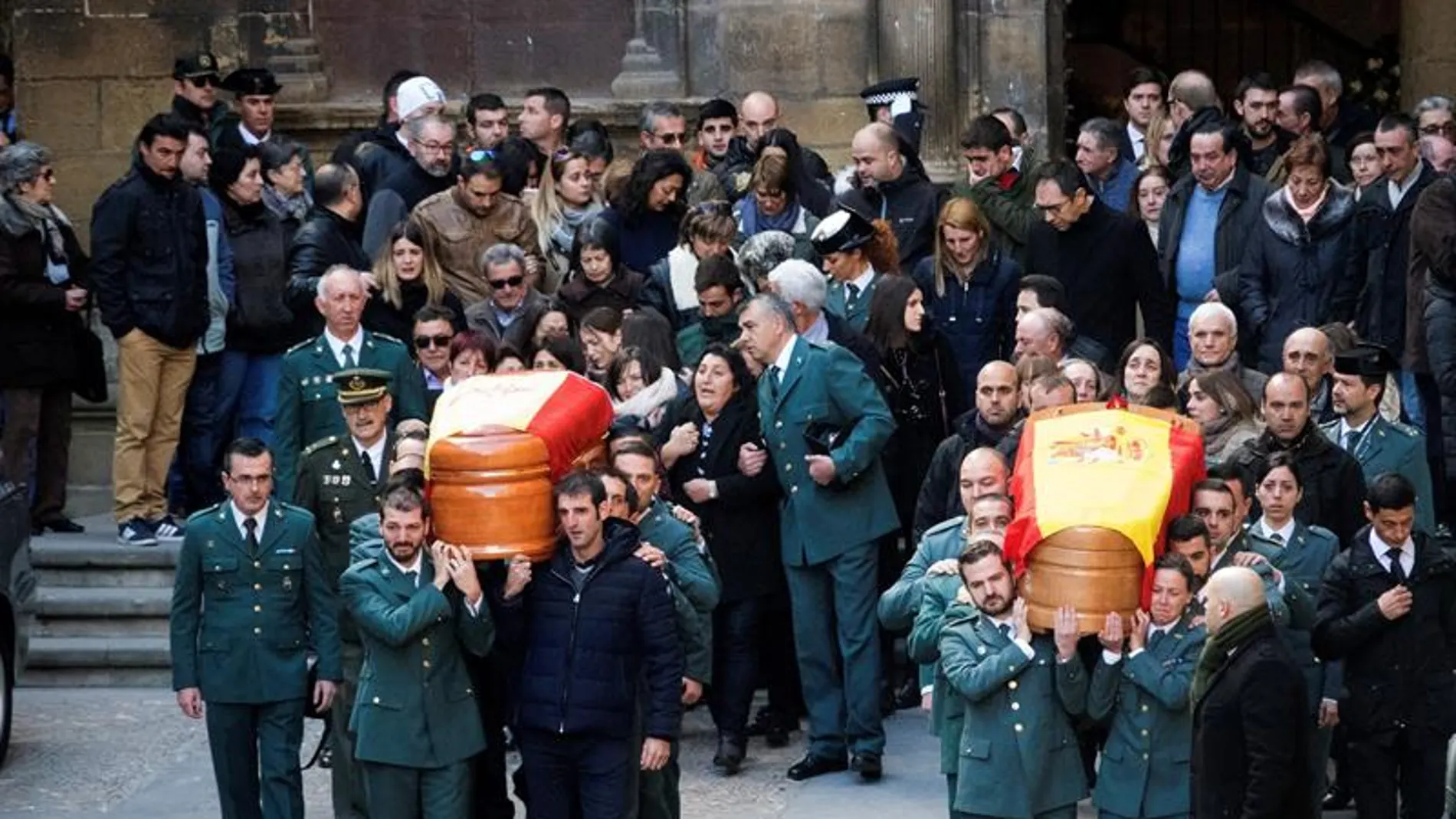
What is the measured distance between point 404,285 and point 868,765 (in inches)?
132

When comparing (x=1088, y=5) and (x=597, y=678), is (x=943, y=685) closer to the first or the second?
(x=597, y=678)

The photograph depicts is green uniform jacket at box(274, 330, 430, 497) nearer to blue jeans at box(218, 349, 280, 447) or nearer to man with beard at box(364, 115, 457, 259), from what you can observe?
blue jeans at box(218, 349, 280, 447)

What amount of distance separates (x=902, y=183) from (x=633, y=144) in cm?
337

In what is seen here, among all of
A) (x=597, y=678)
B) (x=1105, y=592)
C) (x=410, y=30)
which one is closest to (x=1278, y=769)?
(x=1105, y=592)

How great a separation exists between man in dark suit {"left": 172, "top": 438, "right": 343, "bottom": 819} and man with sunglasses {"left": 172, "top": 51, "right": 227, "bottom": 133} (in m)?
5.17

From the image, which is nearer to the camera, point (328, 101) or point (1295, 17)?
point (328, 101)

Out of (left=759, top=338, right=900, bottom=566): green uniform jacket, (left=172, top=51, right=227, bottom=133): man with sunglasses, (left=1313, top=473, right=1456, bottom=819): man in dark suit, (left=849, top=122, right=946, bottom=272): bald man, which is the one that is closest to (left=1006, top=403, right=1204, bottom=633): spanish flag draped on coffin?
(left=1313, top=473, right=1456, bottom=819): man in dark suit

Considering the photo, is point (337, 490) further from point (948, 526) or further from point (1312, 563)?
point (1312, 563)

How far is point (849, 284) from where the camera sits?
16688 millimetres

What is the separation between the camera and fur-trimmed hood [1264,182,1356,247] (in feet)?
56.9

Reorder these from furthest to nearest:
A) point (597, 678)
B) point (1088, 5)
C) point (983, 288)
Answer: point (1088, 5) < point (983, 288) < point (597, 678)

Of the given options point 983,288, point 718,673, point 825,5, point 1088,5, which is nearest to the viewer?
point 718,673

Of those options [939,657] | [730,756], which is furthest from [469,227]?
[939,657]

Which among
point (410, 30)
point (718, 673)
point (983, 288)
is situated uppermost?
point (410, 30)
